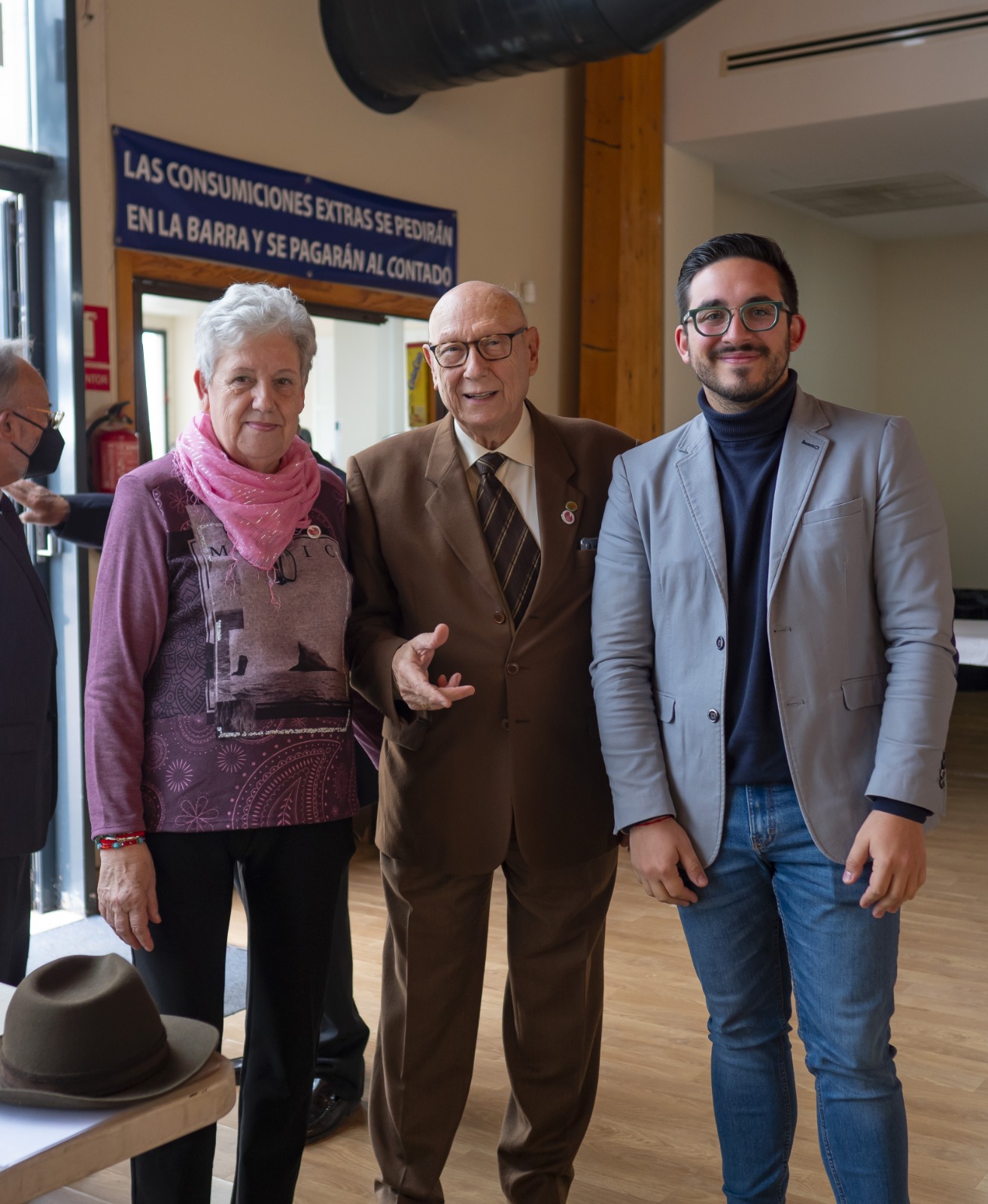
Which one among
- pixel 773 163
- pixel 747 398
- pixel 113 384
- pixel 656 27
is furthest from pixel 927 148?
pixel 747 398

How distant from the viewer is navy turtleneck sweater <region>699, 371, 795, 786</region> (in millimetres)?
1862

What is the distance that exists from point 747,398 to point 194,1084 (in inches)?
48.1

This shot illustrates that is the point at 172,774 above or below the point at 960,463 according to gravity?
below

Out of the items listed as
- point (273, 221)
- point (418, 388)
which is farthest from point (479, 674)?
point (418, 388)

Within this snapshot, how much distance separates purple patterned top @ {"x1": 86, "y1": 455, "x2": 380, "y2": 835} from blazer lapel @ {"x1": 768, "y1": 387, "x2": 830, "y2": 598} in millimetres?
743

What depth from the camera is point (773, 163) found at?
6.91m

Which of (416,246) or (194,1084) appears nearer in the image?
(194,1084)

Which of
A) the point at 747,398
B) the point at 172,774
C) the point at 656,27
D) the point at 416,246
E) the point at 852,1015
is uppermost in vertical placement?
the point at 656,27

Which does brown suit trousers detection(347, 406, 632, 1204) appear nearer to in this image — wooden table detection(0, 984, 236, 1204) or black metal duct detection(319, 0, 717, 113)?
wooden table detection(0, 984, 236, 1204)

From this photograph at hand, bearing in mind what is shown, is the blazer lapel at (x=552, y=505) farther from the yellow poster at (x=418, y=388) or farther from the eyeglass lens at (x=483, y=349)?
the yellow poster at (x=418, y=388)

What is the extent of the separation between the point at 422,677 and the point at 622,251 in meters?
4.78

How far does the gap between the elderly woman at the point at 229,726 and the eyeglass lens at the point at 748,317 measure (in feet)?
2.13

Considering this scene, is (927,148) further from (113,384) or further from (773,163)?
(113,384)

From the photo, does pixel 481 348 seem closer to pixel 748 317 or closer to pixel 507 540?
pixel 507 540
